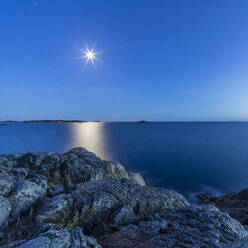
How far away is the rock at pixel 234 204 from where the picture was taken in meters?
10.2

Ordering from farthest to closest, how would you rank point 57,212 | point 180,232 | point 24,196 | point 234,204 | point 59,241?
point 234,204 → point 24,196 → point 57,212 → point 180,232 → point 59,241

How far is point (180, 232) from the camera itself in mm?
4703

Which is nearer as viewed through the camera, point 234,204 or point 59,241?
point 59,241

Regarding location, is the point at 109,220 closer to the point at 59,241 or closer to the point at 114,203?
the point at 114,203

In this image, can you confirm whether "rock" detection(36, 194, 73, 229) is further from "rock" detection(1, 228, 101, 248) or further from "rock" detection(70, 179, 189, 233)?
"rock" detection(1, 228, 101, 248)

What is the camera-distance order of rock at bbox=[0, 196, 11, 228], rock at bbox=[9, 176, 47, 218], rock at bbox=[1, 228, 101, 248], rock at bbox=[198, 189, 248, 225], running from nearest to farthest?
rock at bbox=[1, 228, 101, 248], rock at bbox=[0, 196, 11, 228], rock at bbox=[9, 176, 47, 218], rock at bbox=[198, 189, 248, 225]

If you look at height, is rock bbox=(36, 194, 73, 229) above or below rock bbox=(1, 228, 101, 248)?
below

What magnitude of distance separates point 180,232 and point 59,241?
14.0 ft

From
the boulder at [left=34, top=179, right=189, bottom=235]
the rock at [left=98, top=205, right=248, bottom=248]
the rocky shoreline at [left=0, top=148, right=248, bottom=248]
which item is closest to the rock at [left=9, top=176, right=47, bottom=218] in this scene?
the rocky shoreline at [left=0, top=148, right=248, bottom=248]

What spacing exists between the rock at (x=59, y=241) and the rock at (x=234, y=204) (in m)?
11.8

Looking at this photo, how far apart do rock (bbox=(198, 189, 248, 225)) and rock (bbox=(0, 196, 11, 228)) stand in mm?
14742

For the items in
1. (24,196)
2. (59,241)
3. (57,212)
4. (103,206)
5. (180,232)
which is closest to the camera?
(59,241)

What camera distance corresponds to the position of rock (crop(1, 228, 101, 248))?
3553mm

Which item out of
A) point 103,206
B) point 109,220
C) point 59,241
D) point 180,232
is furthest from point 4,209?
point 180,232
